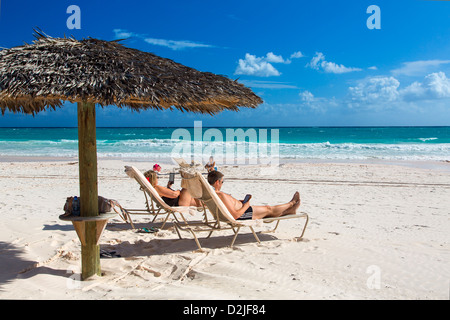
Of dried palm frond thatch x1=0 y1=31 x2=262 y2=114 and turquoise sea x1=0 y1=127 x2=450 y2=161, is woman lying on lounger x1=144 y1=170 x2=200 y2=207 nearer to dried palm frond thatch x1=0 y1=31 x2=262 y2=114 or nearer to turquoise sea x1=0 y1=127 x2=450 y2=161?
dried palm frond thatch x1=0 y1=31 x2=262 y2=114

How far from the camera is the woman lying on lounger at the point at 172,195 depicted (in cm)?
560

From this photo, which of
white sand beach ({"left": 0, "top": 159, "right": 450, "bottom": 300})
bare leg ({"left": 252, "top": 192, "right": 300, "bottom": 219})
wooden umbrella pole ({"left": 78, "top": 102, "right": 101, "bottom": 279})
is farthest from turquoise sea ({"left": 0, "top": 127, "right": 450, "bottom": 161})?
wooden umbrella pole ({"left": 78, "top": 102, "right": 101, "bottom": 279})

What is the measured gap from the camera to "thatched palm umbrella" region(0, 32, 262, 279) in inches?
115

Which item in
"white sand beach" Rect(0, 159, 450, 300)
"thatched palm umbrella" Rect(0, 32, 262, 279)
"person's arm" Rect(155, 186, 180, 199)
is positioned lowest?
"white sand beach" Rect(0, 159, 450, 300)

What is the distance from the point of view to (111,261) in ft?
13.3

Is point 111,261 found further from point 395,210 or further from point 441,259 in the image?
point 395,210

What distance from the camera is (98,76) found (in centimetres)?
301

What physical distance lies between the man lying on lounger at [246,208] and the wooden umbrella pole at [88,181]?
1562 mm

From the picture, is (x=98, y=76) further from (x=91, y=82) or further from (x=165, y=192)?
(x=165, y=192)

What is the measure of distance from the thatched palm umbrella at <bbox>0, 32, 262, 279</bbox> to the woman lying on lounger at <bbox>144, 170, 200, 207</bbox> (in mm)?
1955

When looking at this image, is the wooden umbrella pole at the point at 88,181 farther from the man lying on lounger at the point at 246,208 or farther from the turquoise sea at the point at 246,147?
the turquoise sea at the point at 246,147

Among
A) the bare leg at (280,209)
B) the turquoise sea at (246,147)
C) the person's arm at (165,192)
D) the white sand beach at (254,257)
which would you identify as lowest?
the white sand beach at (254,257)

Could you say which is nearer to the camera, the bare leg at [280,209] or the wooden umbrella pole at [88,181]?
the wooden umbrella pole at [88,181]

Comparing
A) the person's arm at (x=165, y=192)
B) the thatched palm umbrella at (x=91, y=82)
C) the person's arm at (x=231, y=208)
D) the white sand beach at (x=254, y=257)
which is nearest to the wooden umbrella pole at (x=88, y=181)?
the thatched palm umbrella at (x=91, y=82)
